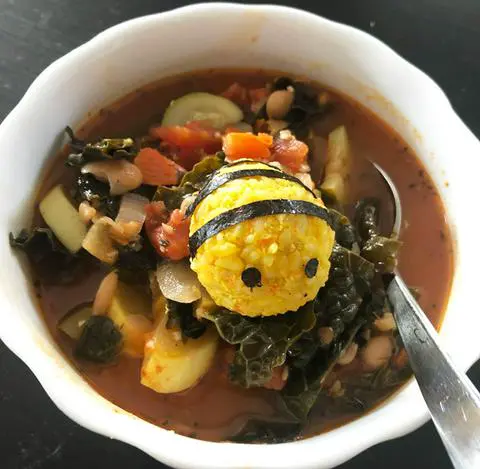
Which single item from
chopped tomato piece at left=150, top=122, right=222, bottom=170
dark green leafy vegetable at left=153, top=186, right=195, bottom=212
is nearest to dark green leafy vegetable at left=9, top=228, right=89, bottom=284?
dark green leafy vegetable at left=153, top=186, right=195, bottom=212

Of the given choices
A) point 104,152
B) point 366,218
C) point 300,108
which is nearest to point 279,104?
point 300,108

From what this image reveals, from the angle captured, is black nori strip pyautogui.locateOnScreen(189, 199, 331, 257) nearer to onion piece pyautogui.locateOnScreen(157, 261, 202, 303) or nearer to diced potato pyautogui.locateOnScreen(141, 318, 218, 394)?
onion piece pyautogui.locateOnScreen(157, 261, 202, 303)

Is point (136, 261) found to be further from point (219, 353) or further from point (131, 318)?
point (219, 353)

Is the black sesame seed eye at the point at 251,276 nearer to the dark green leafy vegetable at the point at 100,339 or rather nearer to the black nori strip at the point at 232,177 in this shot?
the black nori strip at the point at 232,177

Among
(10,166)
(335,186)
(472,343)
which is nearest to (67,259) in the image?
(10,166)

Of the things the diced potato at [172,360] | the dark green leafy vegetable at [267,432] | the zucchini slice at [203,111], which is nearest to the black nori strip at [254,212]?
the diced potato at [172,360]

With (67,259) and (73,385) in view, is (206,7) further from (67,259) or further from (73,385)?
(73,385)

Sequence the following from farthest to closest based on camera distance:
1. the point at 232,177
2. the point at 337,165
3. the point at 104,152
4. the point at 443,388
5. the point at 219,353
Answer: the point at 337,165, the point at 104,152, the point at 219,353, the point at 232,177, the point at 443,388
